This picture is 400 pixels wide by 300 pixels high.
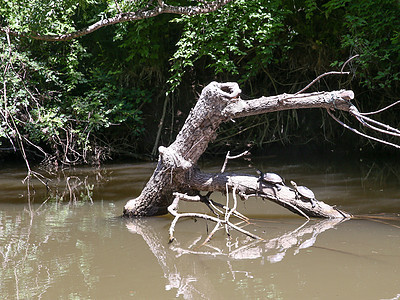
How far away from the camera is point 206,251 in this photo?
376 cm

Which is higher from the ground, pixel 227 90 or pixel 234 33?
pixel 234 33

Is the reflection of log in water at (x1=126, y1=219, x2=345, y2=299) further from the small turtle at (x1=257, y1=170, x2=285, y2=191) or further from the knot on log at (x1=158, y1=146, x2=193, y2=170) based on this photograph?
the knot on log at (x1=158, y1=146, x2=193, y2=170)

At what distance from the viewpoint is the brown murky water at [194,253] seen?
294cm

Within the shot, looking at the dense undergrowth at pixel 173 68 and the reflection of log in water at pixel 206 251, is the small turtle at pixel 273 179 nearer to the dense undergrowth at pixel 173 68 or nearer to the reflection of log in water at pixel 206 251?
the reflection of log in water at pixel 206 251

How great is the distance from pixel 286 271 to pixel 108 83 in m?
7.46

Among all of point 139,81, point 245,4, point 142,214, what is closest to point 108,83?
point 139,81

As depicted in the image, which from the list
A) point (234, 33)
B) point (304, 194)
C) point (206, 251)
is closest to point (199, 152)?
point (304, 194)

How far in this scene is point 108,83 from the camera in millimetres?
9969

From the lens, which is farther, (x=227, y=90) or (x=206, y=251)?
(x=227, y=90)

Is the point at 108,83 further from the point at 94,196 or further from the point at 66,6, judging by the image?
the point at 94,196

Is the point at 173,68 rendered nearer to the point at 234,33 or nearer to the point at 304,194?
the point at 234,33

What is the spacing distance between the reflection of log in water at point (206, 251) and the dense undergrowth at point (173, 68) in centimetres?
387

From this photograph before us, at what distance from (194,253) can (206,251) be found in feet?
0.33

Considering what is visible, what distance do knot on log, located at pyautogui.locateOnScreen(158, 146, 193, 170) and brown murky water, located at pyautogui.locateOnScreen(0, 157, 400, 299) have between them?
0.56m
